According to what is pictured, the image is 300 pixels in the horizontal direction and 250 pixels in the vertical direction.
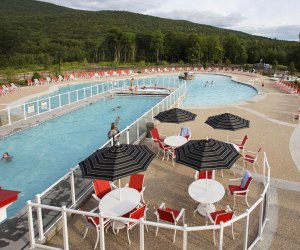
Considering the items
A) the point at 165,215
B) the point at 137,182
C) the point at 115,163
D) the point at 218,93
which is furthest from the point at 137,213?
the point at 218,93

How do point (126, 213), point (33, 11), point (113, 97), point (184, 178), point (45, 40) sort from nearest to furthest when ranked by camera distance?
point (126, 213) → point (184, 178) → point (113, 97) → point (45, 40) → point (33, 11)

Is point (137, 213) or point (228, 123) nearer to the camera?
point (137, 213)

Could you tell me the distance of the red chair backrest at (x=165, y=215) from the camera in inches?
210

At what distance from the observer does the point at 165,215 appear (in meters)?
5.43

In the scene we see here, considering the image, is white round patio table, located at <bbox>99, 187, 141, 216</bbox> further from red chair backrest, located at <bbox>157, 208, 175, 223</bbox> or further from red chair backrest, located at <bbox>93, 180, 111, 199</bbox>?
red chair backrest, located at <bbox>157, 208, 175, 223</bbox>

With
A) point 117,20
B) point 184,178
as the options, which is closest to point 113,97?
point 184,178

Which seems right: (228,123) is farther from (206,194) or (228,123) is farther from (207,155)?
(206,194)

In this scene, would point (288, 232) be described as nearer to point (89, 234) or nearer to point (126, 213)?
point (126, 213)

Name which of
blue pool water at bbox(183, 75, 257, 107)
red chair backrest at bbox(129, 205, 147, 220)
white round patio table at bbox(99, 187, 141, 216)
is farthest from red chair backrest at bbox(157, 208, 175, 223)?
blue pool water at bbox(183, 75, 257, 107)

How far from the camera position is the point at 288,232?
5637 millimetres

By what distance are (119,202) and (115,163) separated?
2.68 feet

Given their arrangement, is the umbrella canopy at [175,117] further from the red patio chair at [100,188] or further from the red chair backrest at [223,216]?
the red chair backrest at [223,216]

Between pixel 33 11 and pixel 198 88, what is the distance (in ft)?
256

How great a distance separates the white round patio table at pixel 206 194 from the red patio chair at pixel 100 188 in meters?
1.81
